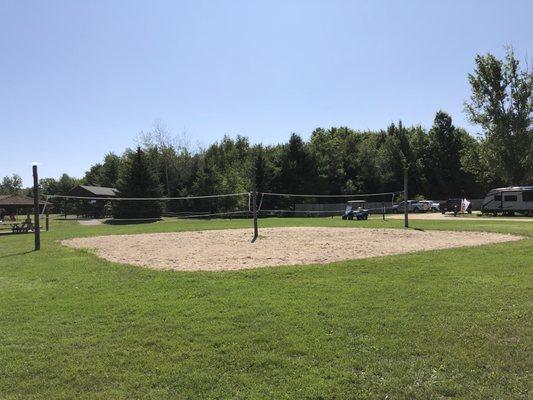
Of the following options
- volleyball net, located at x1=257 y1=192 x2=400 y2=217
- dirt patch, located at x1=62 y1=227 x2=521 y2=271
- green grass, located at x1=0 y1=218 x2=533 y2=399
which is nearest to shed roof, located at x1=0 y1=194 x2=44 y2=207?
volleyball net, located at x1=257 y1=192 x2=400 y2=217

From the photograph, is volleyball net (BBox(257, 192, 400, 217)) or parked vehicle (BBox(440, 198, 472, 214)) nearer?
parked vehicle (BBox(440, 198, 472, 214))

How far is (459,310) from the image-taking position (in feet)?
20.8

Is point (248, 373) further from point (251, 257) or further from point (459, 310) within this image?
point (251, 257)

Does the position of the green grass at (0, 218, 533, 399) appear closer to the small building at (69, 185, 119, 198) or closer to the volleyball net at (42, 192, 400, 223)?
the volleyball net at (42, 192, 400, 223)

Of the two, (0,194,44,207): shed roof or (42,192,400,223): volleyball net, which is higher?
(0,194,44,207): shed roof

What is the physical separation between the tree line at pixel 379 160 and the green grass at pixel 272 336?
1481 inches

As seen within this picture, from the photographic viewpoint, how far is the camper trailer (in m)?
36.8

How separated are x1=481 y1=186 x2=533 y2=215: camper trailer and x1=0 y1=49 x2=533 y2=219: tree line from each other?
324 inches

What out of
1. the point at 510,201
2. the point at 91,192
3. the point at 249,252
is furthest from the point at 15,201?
the point at 510,201

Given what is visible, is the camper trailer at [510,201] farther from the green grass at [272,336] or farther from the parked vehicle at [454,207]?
the green grass at [272,336]

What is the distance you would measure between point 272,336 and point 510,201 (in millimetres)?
38027

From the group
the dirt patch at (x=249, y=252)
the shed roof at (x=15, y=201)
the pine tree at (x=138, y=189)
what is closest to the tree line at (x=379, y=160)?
the pine tree at (x=138, y=189)

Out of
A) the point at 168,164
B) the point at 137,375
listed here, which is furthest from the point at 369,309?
the point at 168,164

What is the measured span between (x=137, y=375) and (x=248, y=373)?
1.03 metres
